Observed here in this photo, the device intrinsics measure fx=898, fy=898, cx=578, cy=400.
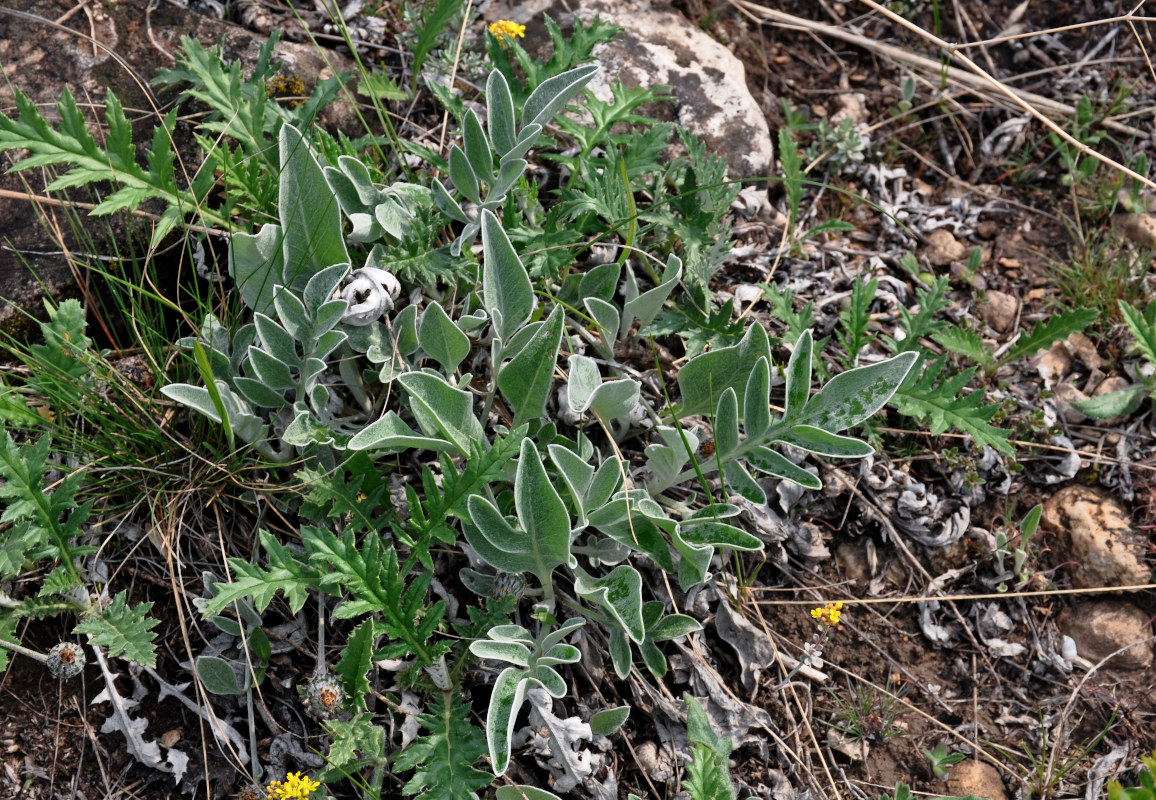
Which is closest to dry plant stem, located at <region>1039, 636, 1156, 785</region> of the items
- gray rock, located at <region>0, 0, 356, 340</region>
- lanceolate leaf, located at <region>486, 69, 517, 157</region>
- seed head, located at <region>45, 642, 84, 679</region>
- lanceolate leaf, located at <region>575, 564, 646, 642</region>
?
lanceolate leaf, located at <region>575, 564, 646, 642</region>

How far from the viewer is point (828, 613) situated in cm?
274

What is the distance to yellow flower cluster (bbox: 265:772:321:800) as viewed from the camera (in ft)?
7.20

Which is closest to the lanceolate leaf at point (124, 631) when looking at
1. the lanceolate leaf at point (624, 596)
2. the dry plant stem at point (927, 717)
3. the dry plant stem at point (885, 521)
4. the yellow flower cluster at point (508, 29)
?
the lanceolate leaf at point (624, 596)

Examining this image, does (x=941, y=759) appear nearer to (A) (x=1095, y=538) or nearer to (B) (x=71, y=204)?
(A) (x=1095, y=538)

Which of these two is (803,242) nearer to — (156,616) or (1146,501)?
(1146,501)

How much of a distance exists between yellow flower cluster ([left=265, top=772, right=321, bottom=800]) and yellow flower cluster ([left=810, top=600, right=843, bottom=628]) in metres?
1.50

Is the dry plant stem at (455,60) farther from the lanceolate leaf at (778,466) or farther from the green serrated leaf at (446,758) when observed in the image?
the green serrated leaf at (446,758)

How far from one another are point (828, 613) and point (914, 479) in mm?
638

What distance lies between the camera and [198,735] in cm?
243

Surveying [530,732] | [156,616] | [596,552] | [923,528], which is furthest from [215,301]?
[923,528]

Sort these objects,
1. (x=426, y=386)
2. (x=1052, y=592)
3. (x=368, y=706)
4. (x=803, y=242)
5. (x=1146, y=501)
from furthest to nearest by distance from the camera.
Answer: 1. (x=803, y=242)
2. (x=1146, y=501)
3. (x=1052, y=592)
4. (x=368, y=706)
5. (x=426, y=386)

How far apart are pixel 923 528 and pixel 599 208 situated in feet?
4.93

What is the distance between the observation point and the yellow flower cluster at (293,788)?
86.4 inches

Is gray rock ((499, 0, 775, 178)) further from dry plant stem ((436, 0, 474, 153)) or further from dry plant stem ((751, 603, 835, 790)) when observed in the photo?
dry plant stem ((751, 603, 835, 790))
